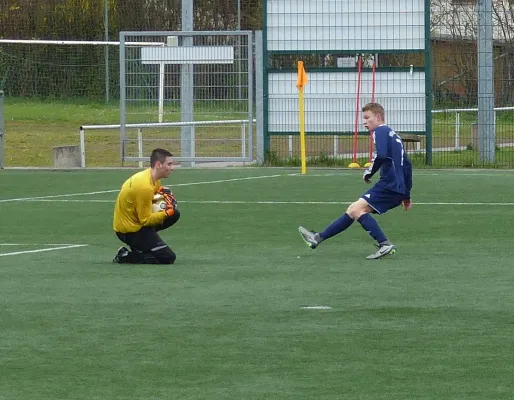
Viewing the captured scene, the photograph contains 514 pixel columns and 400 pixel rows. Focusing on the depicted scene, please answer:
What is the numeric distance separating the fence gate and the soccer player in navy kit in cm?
1226

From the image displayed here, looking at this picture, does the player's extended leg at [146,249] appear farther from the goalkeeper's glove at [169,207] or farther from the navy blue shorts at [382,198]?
the navy blue shorts at [382,198]

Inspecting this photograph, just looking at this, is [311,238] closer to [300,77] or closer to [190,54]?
[300,77]

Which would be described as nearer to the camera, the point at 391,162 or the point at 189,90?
the point at 391,162

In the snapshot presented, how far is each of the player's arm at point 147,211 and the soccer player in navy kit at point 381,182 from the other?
1.40 meters

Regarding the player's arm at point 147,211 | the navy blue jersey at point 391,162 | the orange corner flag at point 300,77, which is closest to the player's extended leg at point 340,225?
the navy blue jersey at point 391,162

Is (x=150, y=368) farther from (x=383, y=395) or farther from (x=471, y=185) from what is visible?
(x=471, y=185)

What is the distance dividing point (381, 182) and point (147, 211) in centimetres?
216

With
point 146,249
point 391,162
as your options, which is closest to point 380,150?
point 391,162

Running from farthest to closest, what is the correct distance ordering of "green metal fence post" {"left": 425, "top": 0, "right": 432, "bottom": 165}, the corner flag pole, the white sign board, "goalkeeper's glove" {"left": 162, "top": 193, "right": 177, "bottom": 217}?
the white sign board → "green metal fence post" {"left": 425, "top": 0, "right": 432, "bottom": 165} → the corner flag pole → "goalkeeper's glove" {"left": 162, "top": 193, "right": 177, "bottom": 217}

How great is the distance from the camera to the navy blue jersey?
1253cm

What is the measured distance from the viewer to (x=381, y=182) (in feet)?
41.9

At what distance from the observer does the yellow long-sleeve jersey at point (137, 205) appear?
11953mm

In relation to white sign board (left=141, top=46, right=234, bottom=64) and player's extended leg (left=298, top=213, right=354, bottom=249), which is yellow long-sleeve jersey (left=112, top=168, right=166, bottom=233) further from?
white sign board (left=141, top=46, right=234, bottom=64)

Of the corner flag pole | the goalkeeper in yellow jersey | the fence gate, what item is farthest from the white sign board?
the goalkeeper in yellow jersey
